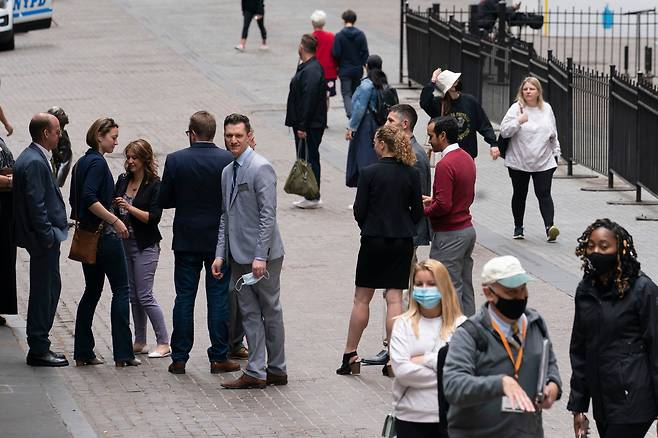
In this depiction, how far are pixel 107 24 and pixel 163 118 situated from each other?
34.3 ft

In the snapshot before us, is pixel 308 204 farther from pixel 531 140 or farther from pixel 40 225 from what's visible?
pixel 40 225

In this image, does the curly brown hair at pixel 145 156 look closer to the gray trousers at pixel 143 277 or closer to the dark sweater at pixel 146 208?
the dark sweater at pixel 146 208

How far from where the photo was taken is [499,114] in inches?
883

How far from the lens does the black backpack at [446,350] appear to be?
6418 mm

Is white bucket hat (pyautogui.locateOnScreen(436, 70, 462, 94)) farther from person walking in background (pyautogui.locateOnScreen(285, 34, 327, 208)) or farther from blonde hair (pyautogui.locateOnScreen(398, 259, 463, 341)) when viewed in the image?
blonde hair (pyautogui.locateOnScreen(398, 259, 463, 341))

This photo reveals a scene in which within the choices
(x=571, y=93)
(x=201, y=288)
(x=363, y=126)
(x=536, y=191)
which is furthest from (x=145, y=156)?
(x=571, y=93)

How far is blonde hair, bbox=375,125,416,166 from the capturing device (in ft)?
33.5

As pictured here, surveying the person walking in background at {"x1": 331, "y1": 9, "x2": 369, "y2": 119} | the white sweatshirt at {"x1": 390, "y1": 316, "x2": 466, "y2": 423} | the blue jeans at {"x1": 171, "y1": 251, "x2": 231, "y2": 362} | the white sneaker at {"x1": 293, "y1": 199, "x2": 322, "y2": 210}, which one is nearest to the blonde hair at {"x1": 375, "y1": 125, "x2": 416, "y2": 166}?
the blue jeans at {"x1": 171, "y1": 251, "x2": 231, "y2": 362}

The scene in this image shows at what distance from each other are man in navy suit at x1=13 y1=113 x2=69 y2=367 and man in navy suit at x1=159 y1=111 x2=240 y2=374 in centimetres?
80

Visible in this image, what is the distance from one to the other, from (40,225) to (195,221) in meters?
1.09

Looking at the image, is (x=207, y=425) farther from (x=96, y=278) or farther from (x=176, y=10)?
(x=176, y=10)

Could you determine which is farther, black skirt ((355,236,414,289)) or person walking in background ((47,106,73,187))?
person walking in background ((47,106,73,187))

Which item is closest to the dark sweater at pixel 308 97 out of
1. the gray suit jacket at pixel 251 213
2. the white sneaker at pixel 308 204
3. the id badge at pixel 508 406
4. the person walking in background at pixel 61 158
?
the white sneaker at pixel 308 204

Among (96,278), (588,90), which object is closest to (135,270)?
(96,278)
